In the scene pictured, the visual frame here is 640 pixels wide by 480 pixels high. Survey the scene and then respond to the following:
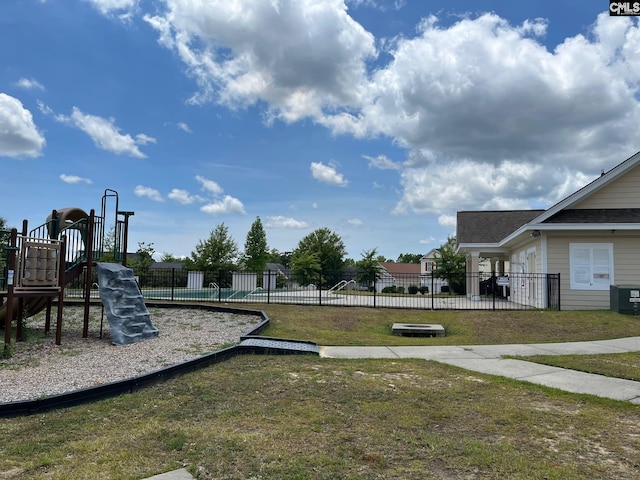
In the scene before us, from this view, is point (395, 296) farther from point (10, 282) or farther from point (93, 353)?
point (10, 282)

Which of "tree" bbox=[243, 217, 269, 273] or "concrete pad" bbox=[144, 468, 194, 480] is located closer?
"concrete pad" bbox=[144, 468, 194, 480]

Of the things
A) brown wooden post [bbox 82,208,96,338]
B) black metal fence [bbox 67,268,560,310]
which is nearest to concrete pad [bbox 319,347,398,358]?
brown wooden post [bbox 82,208,96,338]

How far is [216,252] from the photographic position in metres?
45.8

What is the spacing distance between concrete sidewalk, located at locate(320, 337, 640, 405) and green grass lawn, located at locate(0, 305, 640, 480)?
514 mm

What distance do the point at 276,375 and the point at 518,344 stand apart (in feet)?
20.8

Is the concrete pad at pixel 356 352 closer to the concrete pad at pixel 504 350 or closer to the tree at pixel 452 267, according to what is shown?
the concrete pad at pixel 504 350

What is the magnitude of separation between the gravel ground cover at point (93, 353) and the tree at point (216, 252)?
32.5 m

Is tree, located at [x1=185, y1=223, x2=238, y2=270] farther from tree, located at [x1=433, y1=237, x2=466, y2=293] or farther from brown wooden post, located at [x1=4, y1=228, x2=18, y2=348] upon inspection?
brown wooden post, located at [x1=4, y1=228, x2=18, y2=348]

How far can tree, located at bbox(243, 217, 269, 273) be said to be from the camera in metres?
53.0

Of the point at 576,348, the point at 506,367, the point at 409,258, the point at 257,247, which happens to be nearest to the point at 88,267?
the point at 506,367

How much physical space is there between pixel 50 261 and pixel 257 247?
Answer: 4528 cm

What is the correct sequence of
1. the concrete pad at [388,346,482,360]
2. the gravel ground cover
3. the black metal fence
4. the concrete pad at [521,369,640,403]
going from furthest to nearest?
the black metal fence < the concrete pad at [388,346,482,360] < the gravel ground cover < the concrete pad at [521,369,640,403]

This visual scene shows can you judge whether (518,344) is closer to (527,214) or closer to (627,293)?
(627,293)

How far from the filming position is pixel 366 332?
A: 39.0ft
